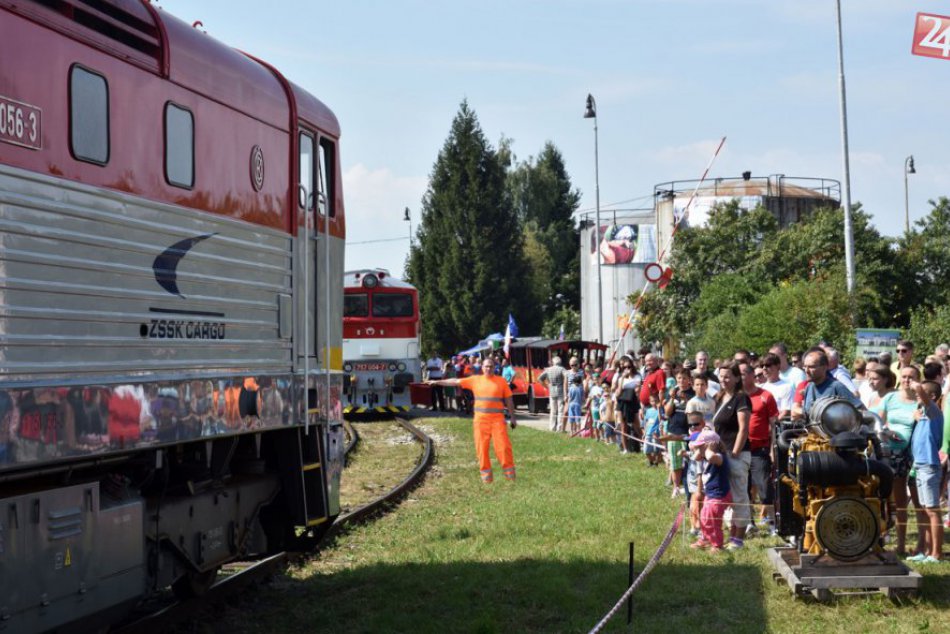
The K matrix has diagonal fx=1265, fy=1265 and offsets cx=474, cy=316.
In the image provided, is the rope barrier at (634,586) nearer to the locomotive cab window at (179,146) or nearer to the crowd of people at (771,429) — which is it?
the crowd of people at (771,429)

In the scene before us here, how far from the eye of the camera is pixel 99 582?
24.9ft

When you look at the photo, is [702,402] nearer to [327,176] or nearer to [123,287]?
[327,176]

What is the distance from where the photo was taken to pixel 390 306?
32594mm

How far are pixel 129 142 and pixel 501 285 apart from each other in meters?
67.6

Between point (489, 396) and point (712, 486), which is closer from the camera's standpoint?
point (712, 486)

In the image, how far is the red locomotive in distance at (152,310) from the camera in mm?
6789

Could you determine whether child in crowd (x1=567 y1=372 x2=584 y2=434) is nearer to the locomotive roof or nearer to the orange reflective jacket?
the locomotive roof

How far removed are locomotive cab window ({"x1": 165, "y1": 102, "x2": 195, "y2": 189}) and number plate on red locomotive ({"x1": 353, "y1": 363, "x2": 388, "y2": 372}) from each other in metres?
24.1

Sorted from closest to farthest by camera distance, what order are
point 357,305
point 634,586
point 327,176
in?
point 634,586 < point 327,176 < point 357,305

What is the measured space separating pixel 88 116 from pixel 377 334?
25.1 m

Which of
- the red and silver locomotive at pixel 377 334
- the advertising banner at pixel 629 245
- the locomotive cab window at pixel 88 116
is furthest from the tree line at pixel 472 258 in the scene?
the locomotive cab window at pixel 88 116

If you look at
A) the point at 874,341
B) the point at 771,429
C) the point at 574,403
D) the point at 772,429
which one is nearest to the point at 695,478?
the point at 771,429

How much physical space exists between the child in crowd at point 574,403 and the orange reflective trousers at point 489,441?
424 inches

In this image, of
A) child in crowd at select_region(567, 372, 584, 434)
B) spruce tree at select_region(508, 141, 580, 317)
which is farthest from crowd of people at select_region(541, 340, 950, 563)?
spruce tree at select_region(508, 141, 580, 317)
